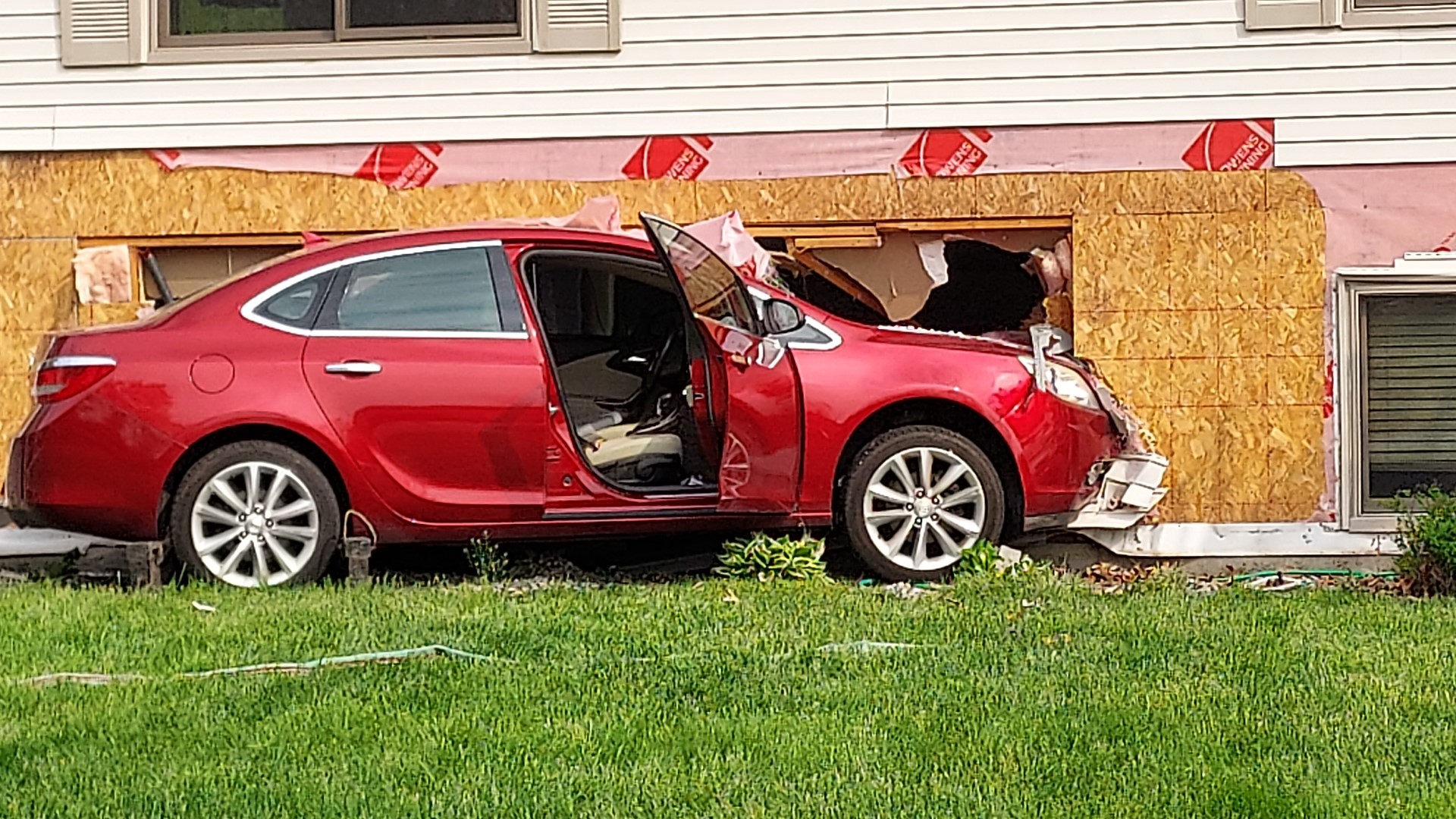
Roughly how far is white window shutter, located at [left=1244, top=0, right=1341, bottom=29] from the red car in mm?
2483

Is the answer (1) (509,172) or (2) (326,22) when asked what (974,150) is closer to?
(1) (509,172)

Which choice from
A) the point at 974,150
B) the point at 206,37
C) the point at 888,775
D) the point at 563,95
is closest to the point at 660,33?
the point at 563,95

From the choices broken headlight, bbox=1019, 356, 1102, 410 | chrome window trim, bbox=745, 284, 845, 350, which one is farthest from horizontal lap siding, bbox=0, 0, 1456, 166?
chrome window trim, bbox=745, 284, 845, 350

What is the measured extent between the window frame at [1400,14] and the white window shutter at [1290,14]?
64 millimetres

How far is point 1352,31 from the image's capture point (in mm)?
9477

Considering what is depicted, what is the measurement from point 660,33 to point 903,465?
2.96 metres

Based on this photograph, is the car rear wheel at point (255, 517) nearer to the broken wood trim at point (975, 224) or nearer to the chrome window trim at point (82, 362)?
the chrome window trim at point (82, 362)

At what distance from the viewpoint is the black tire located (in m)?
8.17

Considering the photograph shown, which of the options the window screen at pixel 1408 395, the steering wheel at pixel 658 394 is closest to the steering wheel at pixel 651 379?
the steering wheel at pixel 658 394

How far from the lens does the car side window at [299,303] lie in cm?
798

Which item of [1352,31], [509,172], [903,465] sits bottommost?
[903,465]

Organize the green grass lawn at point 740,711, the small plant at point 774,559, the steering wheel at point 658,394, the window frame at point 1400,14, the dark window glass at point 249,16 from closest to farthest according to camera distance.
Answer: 1. the green grass lawn at point 740,711
2. the small plant at point 774,559
3. the steering wheel at point 658,394
4. the window frame at point 1400,14
5. the dark window glass at point 249,16

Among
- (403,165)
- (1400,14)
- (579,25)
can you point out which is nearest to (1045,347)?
(1400,14)

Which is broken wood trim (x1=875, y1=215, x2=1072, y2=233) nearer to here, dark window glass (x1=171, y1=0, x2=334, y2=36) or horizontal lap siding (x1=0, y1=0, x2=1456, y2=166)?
horizontal lap siding (x1=0, y1=0, x2=1456, y2=166)
